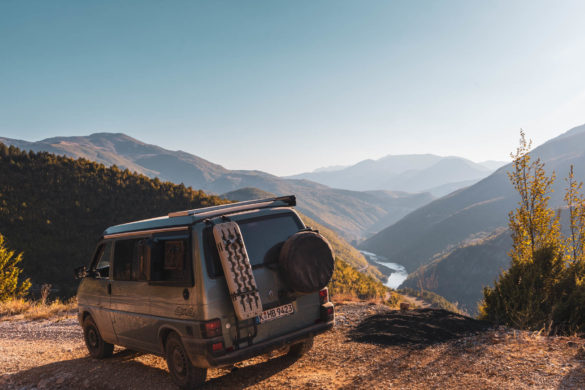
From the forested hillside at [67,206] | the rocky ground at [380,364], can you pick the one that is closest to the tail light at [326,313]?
the rocky ground at [380,364]

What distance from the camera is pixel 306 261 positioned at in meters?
4.96

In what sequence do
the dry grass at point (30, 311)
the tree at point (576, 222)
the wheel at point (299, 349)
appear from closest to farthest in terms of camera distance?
the wheel at point (299, 349) < the tree at point (576, 222) < the dry grass at point (30, 311)

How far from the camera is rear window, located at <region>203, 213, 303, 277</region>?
4.64 m

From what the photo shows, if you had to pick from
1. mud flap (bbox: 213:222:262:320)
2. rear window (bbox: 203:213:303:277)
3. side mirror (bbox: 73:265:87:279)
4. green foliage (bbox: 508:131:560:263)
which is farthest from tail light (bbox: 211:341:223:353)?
green foliage (bbox: 508:131:560:263)

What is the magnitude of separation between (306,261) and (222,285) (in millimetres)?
1135

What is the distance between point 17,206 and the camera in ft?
135

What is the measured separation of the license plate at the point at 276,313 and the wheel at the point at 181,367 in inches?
42.0

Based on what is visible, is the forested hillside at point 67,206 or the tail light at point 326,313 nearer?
the tail light at point 326,313

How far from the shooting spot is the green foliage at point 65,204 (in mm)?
35781

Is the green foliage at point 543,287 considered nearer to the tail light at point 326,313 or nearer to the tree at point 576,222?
the tree at point 576,222

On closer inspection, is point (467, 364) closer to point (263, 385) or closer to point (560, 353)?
point (560, 353)

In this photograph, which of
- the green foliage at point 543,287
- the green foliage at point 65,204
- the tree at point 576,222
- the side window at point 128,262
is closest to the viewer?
the side window at point 128,262

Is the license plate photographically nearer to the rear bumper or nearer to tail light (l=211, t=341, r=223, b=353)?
the rear bumper

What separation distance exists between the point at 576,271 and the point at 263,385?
295 inches
